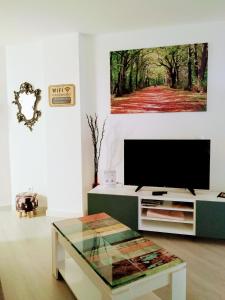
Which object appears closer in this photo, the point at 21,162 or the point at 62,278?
the point at 62,278

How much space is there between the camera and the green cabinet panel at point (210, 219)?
8.84 feet

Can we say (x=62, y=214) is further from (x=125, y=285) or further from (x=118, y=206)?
(x=125, y=285)

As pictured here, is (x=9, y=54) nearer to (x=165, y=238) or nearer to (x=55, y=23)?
(x=55, y=23)

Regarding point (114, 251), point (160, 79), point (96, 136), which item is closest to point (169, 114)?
point (160, 79)

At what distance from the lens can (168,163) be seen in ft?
9.81

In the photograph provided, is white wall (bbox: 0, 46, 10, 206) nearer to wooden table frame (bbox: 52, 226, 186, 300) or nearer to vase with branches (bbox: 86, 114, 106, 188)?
vase with branches (bbox: 86, 114, 106, 188)

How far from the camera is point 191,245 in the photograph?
9.03 feet

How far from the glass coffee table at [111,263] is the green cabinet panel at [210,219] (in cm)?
105

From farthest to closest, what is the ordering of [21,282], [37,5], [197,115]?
1. [197,115]
2. [37,5]
3. [21,282]

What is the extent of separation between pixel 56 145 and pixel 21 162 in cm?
80

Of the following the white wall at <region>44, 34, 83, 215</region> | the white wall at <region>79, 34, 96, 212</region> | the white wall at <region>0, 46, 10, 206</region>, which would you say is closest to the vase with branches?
the white wall at <region>79, 34, 96, 212</region>

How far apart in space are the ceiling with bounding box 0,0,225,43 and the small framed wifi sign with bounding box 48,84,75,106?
2.16 ft

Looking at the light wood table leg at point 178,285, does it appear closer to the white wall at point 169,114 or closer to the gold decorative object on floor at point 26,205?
the white wall at point 169,114

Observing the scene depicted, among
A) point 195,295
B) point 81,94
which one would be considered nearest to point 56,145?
point 81,94
